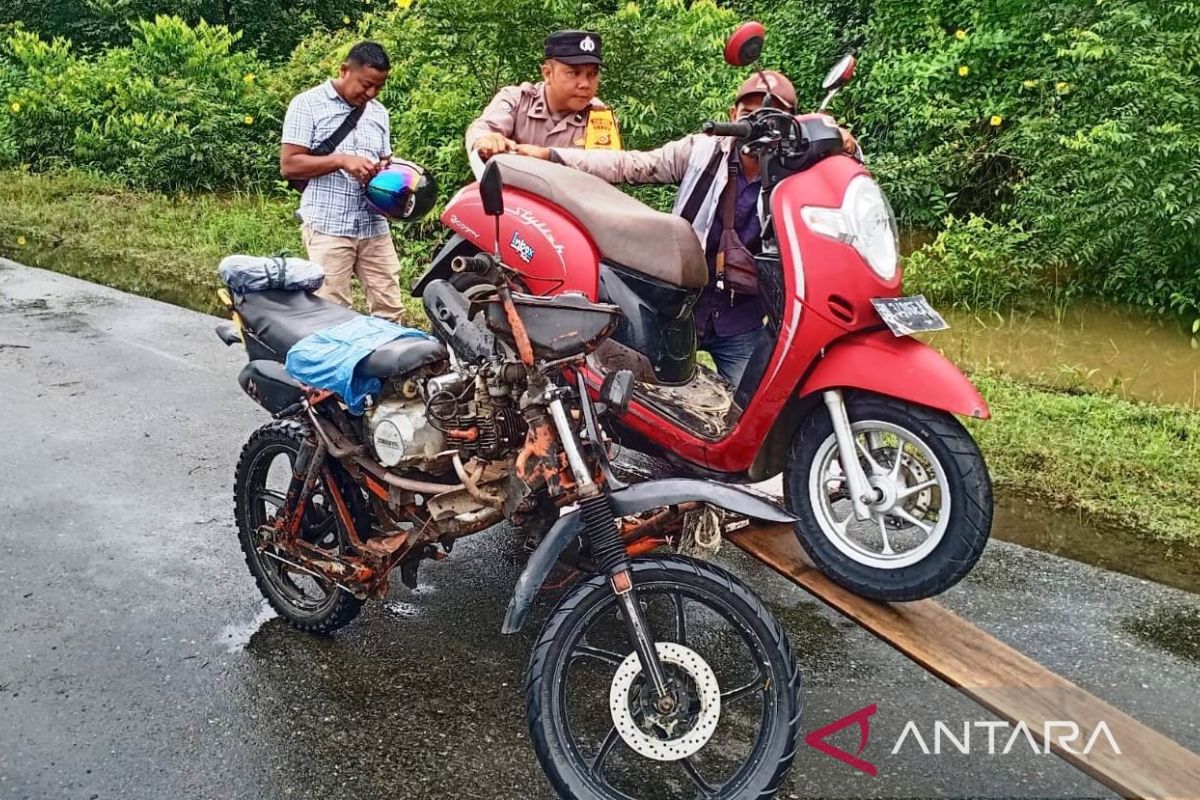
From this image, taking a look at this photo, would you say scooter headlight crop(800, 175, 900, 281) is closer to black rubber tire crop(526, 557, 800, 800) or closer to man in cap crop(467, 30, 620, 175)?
black rubber tire crop(526, 557, 800, 800)

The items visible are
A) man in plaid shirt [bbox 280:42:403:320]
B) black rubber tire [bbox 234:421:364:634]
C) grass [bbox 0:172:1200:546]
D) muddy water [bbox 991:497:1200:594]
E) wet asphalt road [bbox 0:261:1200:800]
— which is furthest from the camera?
man in plaid shirt [bbox 280:42:403:320]

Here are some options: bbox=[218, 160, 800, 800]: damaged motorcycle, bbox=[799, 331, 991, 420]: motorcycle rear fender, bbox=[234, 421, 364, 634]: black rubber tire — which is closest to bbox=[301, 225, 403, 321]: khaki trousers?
bbox=[218, 160, 800, 800]: damaged motorcycle

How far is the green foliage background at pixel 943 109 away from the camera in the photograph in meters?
6.78

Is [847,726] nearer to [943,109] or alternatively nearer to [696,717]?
[696,717]

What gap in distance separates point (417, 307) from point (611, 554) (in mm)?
4938

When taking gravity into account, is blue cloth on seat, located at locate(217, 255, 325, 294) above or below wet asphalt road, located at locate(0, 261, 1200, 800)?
above

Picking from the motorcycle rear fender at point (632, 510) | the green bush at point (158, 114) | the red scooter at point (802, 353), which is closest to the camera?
the motorcycle rear fender at point (632, 510)

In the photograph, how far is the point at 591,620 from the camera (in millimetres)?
2521

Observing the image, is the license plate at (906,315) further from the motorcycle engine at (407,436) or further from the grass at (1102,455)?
the grass at (1102,455)

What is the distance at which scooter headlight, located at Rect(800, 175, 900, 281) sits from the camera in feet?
9.52

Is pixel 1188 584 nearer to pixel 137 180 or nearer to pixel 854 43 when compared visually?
pixel 854 43

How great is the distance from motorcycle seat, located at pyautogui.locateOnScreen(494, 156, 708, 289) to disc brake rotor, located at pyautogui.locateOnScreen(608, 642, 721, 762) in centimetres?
124

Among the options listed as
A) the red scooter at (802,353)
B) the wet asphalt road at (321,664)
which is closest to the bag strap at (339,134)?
the wet asphalt road at (321,664)

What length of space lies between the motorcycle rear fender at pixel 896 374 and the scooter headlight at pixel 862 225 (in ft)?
0.70
